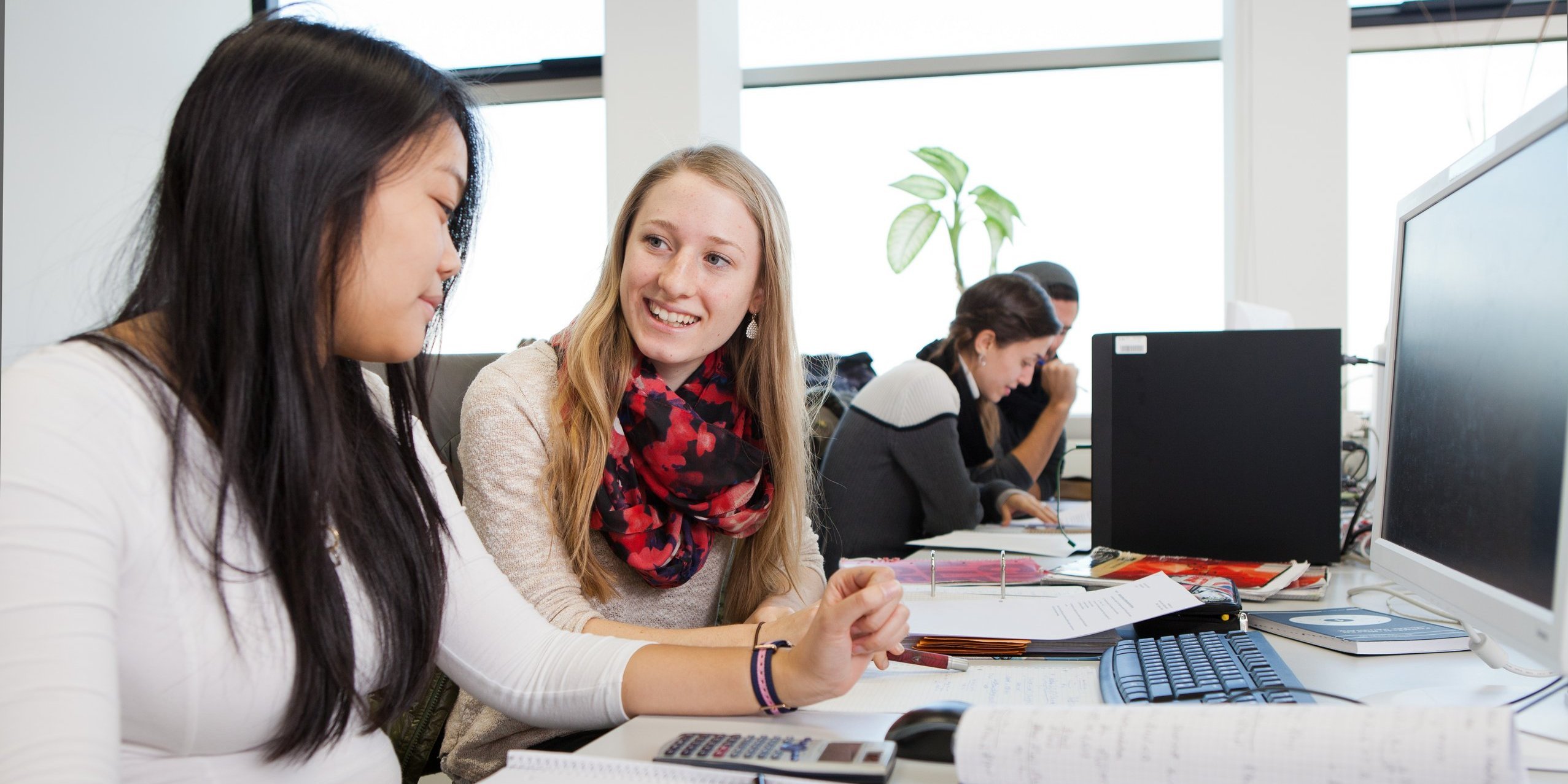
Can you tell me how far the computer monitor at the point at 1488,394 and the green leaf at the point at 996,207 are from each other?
280cm

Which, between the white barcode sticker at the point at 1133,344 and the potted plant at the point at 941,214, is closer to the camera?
the white barcode sticker at the point at 1133,344

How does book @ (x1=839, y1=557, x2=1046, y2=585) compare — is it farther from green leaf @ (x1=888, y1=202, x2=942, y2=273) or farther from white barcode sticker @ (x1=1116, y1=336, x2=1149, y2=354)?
green leaf @ (x1=888, y1=202, x2=942, y2=273)

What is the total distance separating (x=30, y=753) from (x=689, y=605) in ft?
2.93

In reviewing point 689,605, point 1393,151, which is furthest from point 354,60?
point 1393,151

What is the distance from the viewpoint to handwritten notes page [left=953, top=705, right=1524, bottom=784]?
1.72 ft

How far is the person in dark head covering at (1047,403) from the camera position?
307cm

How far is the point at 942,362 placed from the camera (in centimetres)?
294

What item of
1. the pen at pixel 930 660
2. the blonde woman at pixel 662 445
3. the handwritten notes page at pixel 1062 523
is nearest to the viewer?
the pen at pixel 930 660

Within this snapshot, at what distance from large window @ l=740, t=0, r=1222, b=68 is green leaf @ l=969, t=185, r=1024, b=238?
684 millimetres

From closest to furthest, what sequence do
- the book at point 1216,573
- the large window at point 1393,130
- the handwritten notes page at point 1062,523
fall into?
the book at point 1216,573 < the handwritten notes page at point 1062,523 < the large window at point 1393,130

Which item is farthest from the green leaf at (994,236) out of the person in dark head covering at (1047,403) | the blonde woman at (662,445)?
the blonde woman at (662,445)

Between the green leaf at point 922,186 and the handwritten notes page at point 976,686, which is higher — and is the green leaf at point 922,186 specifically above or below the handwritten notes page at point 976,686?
above

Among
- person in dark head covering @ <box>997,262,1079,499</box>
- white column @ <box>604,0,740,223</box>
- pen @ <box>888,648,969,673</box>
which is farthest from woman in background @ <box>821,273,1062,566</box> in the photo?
white column @ <box>604,0,740,223</box>

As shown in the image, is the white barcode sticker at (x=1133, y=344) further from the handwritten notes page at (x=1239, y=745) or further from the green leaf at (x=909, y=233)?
the green leaf at (x=909, y=233)
